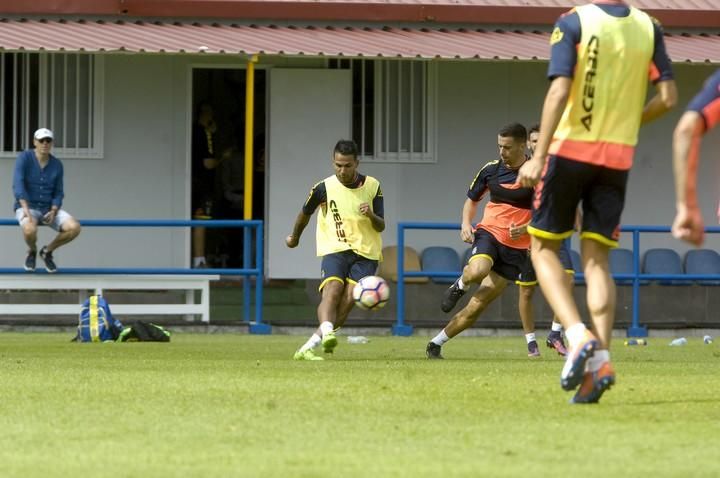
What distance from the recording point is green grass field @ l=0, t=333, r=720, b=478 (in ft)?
20.7

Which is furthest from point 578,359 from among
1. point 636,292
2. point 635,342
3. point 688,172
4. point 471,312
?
point 636,292

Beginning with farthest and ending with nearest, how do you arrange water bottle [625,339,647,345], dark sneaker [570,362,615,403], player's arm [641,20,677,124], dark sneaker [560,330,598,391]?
1. water bottle [625,339,647,345]
2. player's arm [641,20,677,124]
3. dark sneaker [570,362,615,403]
4. dark sneaker [560,330,598,391]

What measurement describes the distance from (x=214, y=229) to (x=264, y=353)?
Answer: 7499 mm

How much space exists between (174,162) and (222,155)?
0.82 metres

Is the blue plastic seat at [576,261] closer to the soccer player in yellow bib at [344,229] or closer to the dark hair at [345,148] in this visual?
the soccer player in yellow bib at [344,229]

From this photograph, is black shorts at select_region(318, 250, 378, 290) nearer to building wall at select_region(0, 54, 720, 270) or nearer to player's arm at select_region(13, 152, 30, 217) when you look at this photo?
player's arm at select_region(13, 152, 30, 217)

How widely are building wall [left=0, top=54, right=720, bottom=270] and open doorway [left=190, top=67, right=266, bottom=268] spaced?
305 millimetres

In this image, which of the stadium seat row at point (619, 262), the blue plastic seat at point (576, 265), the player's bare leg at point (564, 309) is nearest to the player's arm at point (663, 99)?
the player's bare leg at point (564, 309)

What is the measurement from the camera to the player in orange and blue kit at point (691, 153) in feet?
24.2

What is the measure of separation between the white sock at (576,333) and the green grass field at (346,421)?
0.33m

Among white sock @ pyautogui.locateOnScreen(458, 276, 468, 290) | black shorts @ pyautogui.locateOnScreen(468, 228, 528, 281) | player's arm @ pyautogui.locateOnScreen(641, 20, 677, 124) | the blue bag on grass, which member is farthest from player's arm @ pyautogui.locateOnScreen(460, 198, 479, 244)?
player's arm @ pyautogui.locateOnScreen(641, 20, 677, 124)

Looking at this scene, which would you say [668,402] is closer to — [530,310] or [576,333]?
[576,333]

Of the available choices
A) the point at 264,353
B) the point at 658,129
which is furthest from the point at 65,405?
the point at 658,129

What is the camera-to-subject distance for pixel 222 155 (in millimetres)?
21719
